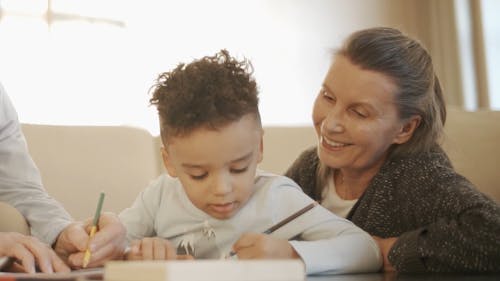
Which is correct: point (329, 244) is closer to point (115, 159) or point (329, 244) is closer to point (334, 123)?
point (334, 123)

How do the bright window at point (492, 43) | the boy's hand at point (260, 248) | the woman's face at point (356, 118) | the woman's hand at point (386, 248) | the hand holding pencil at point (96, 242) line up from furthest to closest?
the bright window at point (492, 43), the woman's face at point (356, 118), the woman's hand at point (386, 248), the hand holding pencil at point (96, 242), the boy's hand at point (260, 248)

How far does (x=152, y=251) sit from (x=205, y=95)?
276 millimetres

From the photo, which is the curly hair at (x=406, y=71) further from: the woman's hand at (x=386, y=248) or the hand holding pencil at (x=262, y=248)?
the hand holding pencil at (x=262, y=248)

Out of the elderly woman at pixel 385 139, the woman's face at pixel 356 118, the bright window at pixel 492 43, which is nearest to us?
the elderly woman at pixel 385 139

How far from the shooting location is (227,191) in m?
1.15

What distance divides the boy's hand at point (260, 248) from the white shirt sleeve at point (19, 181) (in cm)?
50

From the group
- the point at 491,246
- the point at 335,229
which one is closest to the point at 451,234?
the point at 491,246

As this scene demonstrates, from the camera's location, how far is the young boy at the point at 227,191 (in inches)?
44.2

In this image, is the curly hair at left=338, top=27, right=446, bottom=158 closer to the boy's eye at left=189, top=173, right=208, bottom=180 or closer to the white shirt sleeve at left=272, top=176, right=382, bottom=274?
the white shirt sleeve at left=272, top=176, right=382, bottom=274

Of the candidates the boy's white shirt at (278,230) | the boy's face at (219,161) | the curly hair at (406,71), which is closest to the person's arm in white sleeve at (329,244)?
the boy's white shirt at (278,230)

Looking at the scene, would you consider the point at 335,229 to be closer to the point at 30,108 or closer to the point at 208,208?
the point at 208,208

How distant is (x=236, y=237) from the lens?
1.27 metres

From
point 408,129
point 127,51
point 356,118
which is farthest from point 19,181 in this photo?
point 127,51

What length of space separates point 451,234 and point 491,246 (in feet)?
0.23
